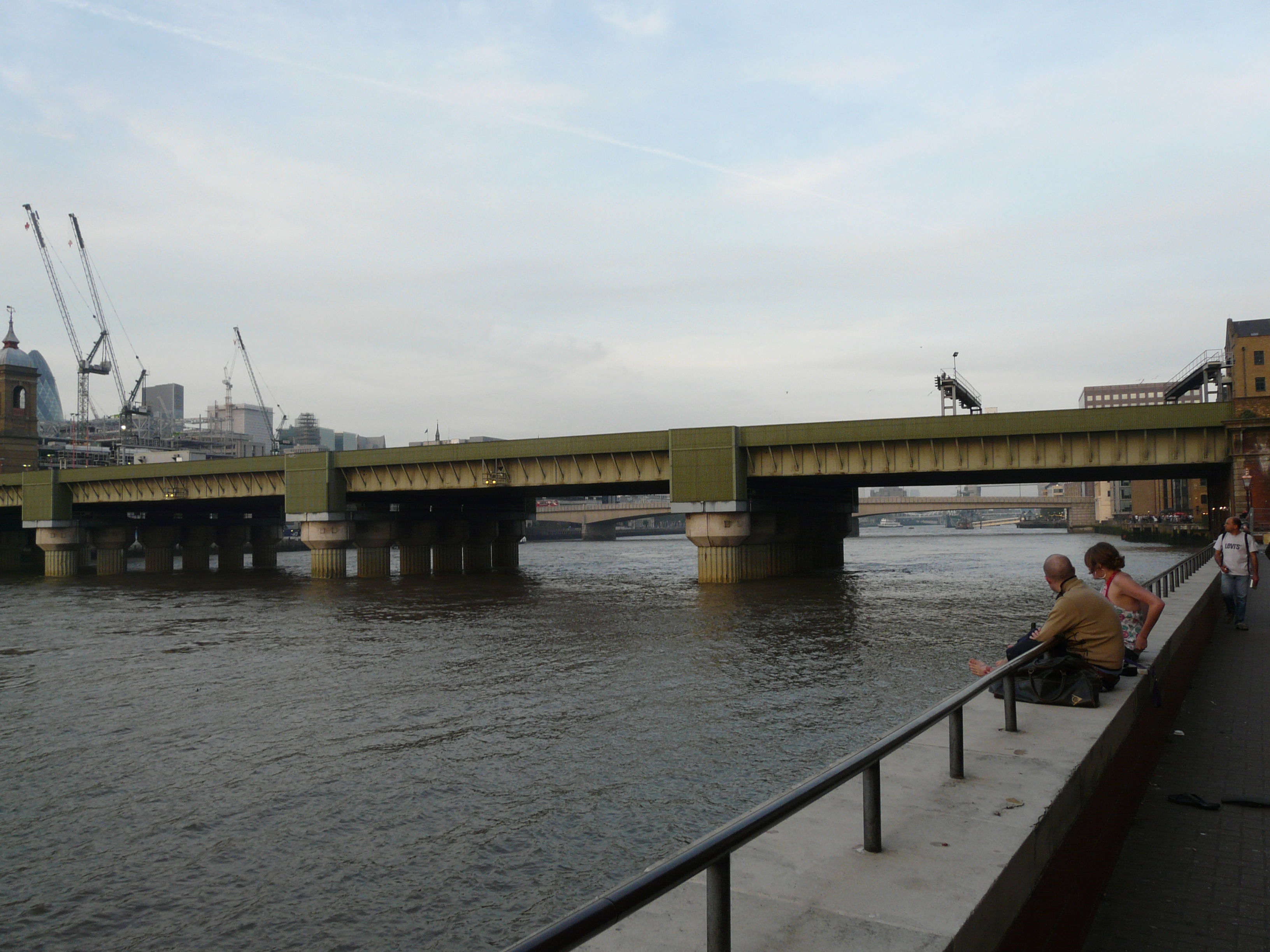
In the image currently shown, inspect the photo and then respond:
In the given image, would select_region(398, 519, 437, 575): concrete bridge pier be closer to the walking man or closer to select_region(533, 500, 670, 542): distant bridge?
select_region(533, 500, 670, 542): distant bridge

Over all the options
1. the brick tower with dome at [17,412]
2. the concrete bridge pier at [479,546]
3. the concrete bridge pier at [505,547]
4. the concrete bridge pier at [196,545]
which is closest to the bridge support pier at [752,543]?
the concrete bridge pier at [479,546]

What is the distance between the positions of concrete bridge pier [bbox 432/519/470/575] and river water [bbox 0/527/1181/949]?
38.0m

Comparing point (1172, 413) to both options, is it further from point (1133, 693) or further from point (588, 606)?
point (1133, 693)

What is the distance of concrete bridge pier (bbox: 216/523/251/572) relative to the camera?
95188 mm

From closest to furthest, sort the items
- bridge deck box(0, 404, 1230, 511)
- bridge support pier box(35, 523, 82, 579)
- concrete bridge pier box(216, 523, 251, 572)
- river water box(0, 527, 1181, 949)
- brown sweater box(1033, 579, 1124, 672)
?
1. brown sweater box(1033, 579, 1124, 672)
2. river water box(0, 527, 1181, 949)
3. bridge deck box(0, 404, 1230, 511)
4. bridge support pier box(35, 523, 82, 579)
5. concrete bridge pier box(216, 523, 251, 572)

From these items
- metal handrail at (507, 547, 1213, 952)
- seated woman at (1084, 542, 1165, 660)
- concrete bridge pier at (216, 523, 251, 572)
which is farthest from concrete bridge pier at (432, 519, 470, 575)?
metal handrail at (507, 547, 1213, 952)

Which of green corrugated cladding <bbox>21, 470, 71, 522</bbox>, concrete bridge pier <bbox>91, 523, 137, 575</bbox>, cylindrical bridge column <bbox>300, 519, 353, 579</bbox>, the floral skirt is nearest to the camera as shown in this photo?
the floral skirt

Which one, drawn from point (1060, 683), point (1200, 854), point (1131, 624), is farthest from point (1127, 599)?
point (1200, 854)

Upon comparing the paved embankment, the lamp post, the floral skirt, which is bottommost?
the paved embankment

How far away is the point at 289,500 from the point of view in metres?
67.8

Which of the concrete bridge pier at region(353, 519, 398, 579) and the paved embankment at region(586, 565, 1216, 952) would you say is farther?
the concrete bridge pier at region(353, 519, 398, 579)

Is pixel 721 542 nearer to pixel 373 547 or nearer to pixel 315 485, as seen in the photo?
pixel 373 547

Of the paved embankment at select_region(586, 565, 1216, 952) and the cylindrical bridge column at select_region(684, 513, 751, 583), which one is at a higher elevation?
the paved embankment at select_region(586, 565, 1216, 952)

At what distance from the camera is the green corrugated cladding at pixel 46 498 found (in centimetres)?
7994
